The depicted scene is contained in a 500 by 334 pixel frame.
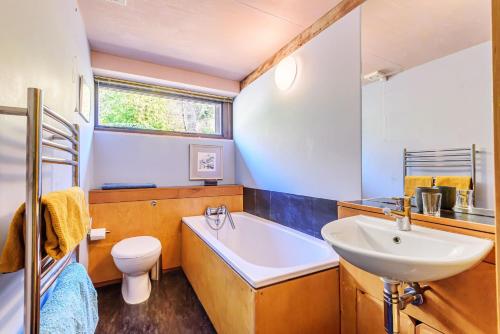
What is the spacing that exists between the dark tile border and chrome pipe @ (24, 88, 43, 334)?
5.44 feet

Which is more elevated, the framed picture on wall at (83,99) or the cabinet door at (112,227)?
the framed picture on wall at (83,99)

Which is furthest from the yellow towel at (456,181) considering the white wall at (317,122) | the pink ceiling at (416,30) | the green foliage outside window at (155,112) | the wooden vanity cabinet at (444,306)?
the green foliage outside window at (155,112)

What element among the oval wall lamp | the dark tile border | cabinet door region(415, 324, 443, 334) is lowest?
cabinet door region(415, 324, 443, 334)

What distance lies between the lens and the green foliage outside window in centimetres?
271

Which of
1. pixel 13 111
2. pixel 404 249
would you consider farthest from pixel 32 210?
pixel 404 249

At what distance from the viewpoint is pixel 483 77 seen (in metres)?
1.00

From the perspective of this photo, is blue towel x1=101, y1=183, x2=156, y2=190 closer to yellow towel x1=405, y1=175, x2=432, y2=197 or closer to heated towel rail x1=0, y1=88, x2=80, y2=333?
heated towel rail x1=0, y1=88, x2=80, y2=333

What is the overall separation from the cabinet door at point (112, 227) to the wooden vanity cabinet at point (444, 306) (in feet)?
7.16

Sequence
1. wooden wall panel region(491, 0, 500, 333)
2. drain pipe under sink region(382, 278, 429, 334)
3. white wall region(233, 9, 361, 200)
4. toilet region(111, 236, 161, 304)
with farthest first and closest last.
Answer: toilet region(111, 236, 161, 304)
white wall region(233, 9, 361, 200)
drain pipe under sink region(382, 278, 429, 334)
wooden wall panel region(491, 0, 500, 333)

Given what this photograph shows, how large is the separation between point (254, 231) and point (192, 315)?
982 millimetres

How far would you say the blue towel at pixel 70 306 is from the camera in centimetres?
81

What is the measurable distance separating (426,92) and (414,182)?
486mm

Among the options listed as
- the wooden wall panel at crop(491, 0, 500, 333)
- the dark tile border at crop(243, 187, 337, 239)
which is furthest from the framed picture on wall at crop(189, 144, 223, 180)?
the wooden wall panel at crop(491, 0, 500, 333)

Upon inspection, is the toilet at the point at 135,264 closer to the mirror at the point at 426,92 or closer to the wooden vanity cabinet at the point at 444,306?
the wooden vanity cabinet at the point at 444,306
